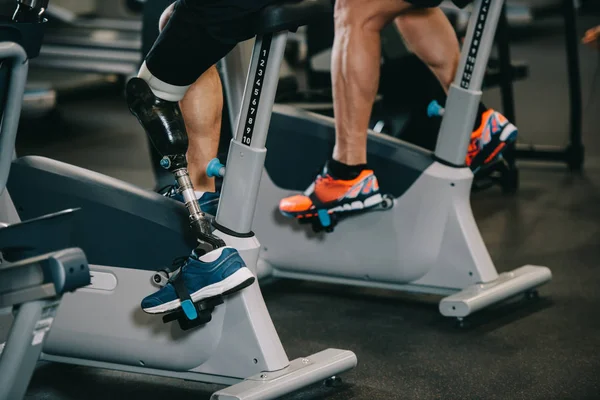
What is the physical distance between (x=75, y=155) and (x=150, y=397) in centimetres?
281

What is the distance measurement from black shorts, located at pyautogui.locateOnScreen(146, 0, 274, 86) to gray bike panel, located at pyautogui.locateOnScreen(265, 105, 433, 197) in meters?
0.83

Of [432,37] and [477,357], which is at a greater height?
[432,37]

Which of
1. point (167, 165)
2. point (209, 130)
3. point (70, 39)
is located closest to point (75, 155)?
point (70, 39)

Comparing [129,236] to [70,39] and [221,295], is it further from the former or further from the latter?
[70,39]

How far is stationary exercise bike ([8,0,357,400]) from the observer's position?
1949 millimetres

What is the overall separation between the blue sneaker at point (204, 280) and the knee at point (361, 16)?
84 cm

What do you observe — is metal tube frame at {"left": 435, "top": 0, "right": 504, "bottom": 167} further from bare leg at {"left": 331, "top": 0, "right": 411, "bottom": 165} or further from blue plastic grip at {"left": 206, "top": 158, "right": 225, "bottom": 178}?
blue plastic grip at {"left": 206, "top": 158, "right": 225, "bottom": 178}

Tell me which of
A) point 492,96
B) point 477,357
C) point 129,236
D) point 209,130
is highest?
point 209,130

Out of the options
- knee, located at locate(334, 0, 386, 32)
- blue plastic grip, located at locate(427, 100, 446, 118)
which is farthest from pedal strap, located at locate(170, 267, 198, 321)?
blue plastic grip, located at locate(427, 100, 446, 118)

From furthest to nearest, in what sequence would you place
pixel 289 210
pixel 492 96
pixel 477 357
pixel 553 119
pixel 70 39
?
pixel 70 39, pixel 492 96, pixel 553 119, pixel 289 210, pixel 477 357

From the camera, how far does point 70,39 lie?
655 cm

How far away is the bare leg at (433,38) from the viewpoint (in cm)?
261

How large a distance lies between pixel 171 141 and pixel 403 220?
91 cm

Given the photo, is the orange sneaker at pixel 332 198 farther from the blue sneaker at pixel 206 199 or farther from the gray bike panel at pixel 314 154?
the blue sneaker at pixel 206 199
